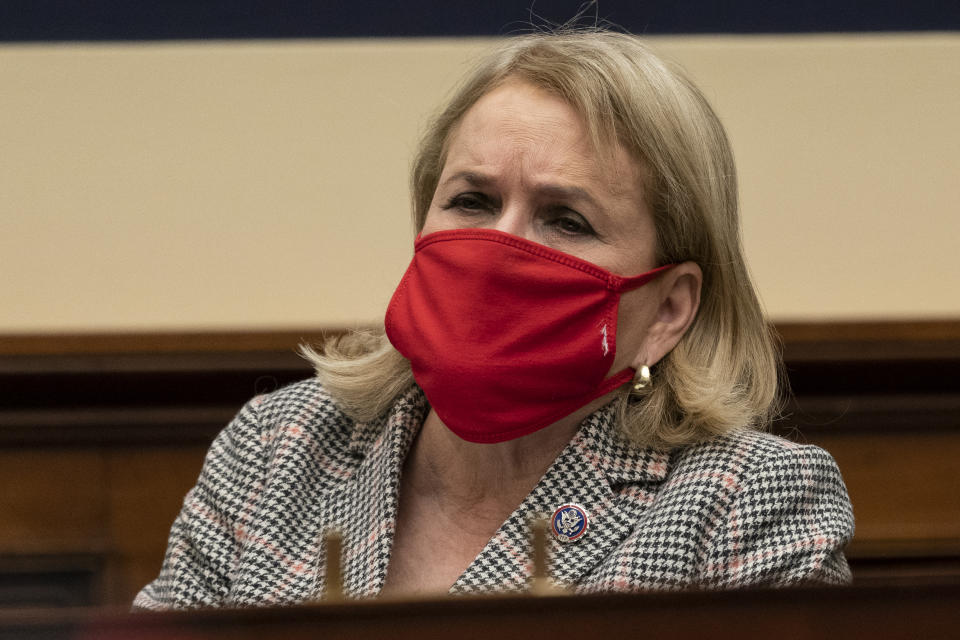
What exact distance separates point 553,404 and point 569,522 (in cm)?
15

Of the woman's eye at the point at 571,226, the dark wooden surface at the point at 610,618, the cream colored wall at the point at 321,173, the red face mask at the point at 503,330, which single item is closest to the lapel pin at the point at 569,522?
the red face mask at the point at 503,330

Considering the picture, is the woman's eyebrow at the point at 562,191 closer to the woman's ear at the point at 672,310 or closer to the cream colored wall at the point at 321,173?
the woman's ear at the point at 672,310

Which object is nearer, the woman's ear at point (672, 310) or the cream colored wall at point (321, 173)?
the woman's ear at point (672, 310)

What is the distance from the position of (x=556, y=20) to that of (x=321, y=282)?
2.30ft

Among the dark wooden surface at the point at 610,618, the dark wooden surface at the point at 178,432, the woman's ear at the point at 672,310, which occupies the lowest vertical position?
the dark wooden surface at the point at 178,432

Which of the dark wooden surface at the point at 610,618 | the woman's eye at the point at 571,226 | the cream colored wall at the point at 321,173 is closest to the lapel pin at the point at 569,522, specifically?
the woman's eye at the point at 571,226

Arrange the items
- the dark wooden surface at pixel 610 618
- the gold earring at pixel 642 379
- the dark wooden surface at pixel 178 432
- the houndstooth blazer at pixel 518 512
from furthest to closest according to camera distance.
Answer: the dark wooden surface at pixel 178 432 < the gold earring at pixel 642 379 < the houndstooth blazer at pixel 518 512 < the dark wooden surface at pixel 610 618

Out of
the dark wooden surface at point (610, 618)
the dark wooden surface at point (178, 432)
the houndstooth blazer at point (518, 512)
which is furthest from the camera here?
the dark wooden surface at point (178, 432)

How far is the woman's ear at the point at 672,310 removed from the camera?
153 centimetres

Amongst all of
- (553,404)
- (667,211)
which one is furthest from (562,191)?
(553,404)

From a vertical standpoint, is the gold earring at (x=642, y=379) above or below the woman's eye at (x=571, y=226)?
below

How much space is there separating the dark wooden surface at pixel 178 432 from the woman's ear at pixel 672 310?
2.52ft

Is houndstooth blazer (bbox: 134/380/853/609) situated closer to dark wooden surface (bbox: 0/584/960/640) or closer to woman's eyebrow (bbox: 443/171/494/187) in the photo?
woman's eyebrow (bbox: 443/171/494/187)

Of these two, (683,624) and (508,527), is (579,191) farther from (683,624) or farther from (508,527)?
(683,624)
